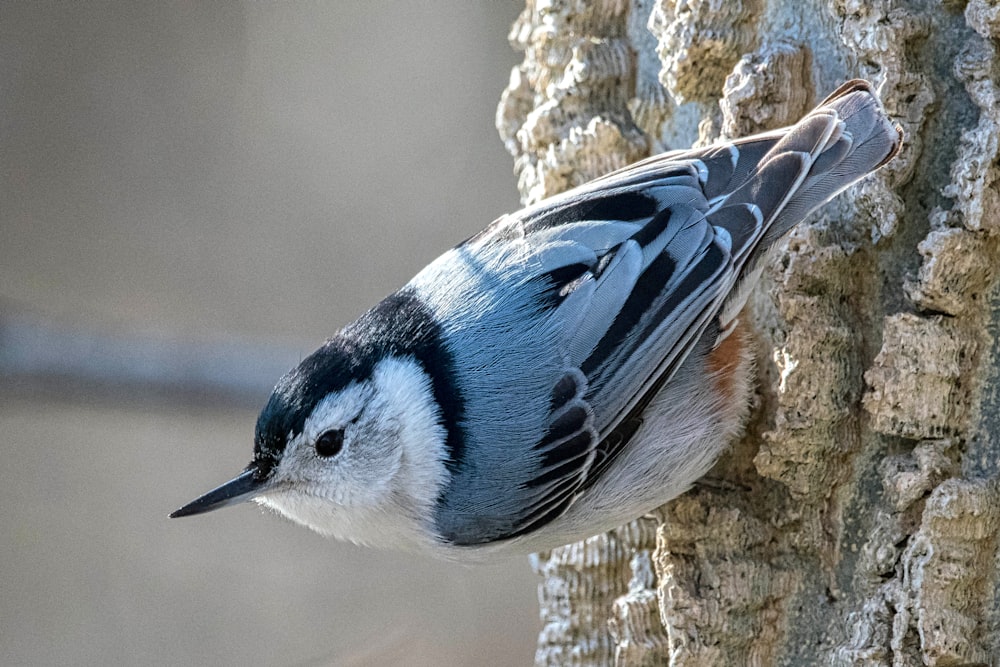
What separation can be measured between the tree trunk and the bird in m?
0.09

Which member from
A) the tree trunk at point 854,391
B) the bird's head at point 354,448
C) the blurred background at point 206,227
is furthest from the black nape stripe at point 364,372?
the blurred background at point 206,227

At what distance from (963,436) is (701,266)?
0.38 meters

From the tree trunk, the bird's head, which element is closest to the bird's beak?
the bird's head

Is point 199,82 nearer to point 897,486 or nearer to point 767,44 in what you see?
point 767,44

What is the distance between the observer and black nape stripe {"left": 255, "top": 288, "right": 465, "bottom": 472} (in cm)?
140

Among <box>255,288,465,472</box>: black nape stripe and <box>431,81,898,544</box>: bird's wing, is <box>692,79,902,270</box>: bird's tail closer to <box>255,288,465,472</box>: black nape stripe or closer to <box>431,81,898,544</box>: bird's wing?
<box>431,81,898,544</box>: bird's wing

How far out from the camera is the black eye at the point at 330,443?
1418 millimetres

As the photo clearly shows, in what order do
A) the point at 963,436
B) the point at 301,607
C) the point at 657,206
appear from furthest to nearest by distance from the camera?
1. the point at 301,607
2. the point at 657,206
3. the point at 963,436

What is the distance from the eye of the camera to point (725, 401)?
151 cm

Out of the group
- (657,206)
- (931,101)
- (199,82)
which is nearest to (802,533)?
(657,206)

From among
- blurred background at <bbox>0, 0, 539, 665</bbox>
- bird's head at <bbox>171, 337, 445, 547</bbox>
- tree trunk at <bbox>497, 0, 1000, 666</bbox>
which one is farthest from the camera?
blurred background at <bbox>0, 0, 539, 665</bbox>

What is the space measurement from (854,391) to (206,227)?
228 centimetres

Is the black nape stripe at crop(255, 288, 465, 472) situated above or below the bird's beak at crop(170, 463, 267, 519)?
above

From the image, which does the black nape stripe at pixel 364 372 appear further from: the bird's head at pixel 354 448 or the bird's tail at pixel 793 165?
the bird's tail at pixel 793 165
